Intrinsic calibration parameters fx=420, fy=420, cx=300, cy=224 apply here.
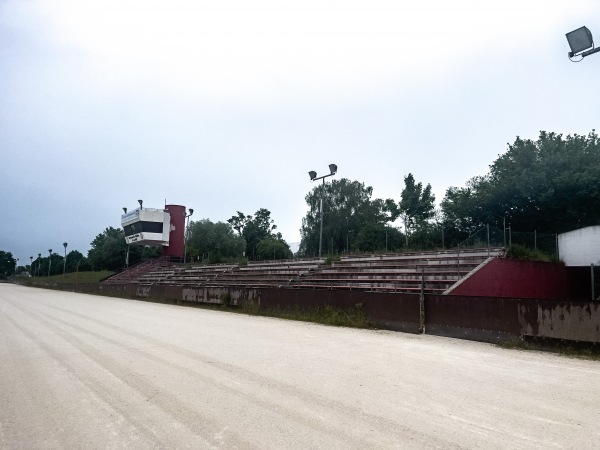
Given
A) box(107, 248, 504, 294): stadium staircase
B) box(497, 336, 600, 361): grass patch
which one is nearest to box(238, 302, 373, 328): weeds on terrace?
box(107, 248, 504, 294): stadium staircase

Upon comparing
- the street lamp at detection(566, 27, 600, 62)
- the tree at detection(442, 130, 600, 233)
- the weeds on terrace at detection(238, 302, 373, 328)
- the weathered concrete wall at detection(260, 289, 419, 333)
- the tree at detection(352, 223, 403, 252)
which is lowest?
the weeds on terrace at detection(238, 302, 373, 328)

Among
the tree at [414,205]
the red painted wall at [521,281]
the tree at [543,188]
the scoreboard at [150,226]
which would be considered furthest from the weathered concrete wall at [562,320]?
the scoreboard at [150,226]

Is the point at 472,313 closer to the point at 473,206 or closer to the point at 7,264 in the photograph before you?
the point at 473,206

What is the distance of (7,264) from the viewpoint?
6462 inches

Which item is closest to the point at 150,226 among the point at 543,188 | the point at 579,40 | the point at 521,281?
the point at 543,188

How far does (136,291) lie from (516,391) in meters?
32.0

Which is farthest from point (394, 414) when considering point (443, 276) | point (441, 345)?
point (443, 276)

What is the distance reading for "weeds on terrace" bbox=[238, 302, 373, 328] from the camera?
1373 cm

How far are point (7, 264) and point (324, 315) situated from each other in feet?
619

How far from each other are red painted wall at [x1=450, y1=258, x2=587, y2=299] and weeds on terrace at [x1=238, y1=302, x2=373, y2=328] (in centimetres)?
304

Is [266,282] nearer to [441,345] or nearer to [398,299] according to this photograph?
[398,299]

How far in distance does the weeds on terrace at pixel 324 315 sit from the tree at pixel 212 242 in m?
49.3

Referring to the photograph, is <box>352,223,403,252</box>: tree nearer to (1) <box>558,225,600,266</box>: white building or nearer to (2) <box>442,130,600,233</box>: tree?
(2) <box>442,130,600,233</box>: tree

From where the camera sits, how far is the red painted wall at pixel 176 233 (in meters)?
59.3
